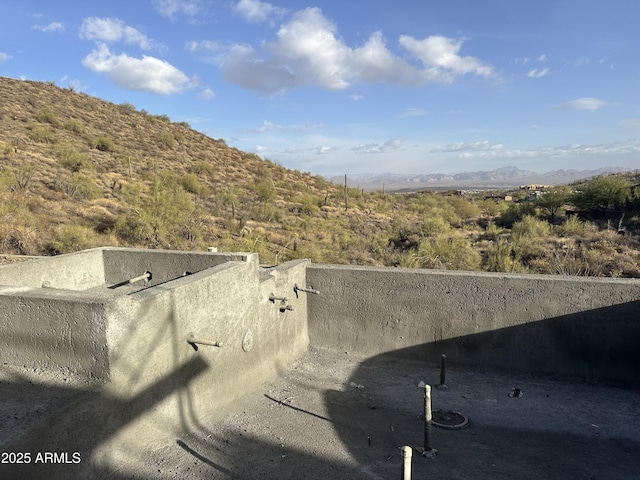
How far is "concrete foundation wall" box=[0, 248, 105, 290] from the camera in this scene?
19.1 feet

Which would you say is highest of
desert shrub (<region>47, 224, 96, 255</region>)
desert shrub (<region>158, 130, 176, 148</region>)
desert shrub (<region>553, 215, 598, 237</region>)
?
desert shrub (<region>158, 130, 176, 148</region>)

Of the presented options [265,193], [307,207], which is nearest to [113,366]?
[307,207]

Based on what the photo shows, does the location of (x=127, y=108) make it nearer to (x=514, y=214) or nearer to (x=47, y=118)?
(x=47, y=118)

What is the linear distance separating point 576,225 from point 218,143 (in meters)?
32.2

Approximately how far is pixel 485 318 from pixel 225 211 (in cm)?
1754

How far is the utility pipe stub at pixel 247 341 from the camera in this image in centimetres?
541

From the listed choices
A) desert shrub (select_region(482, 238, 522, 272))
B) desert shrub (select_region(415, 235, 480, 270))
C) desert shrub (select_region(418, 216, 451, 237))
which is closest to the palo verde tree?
desert shrub (select_region(418, 216, 451, 237))

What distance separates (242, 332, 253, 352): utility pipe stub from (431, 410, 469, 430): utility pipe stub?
2253mm

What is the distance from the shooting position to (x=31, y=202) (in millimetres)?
16109

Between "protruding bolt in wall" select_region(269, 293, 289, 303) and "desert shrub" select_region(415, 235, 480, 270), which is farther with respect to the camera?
"desert shrub" select_region(415, 235, 480, 270)

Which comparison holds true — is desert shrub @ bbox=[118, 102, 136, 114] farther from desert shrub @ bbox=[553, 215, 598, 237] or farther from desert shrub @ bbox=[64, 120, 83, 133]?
desert shrub @ bbox=[553, 215, 598, 237]

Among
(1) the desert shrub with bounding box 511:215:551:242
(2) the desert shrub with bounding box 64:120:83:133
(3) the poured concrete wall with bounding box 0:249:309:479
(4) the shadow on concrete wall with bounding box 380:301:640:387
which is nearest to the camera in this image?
(3) the poured concrete wall with bounding box 0:249:309:479

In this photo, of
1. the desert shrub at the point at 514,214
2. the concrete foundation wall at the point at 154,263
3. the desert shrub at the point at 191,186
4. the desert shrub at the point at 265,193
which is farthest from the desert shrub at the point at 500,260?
the desert shrub at the point at 191,186

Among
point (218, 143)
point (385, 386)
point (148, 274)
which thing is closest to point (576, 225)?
point (385, 386)
